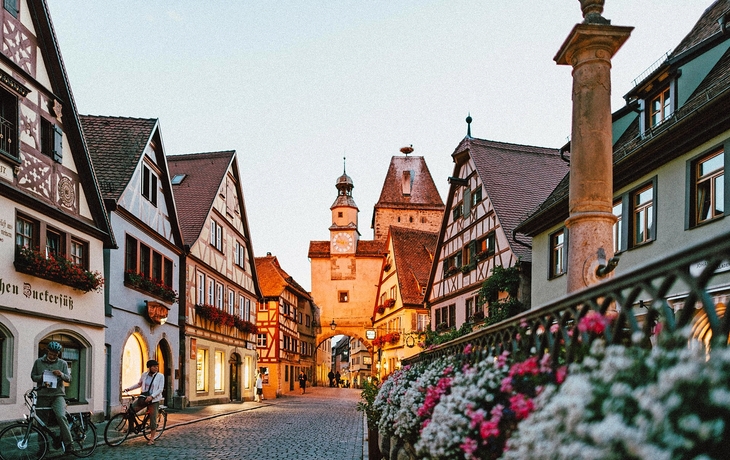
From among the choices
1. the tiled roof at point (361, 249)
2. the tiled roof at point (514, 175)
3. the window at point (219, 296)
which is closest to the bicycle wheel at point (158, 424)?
the tiled roof at point (514, 175)

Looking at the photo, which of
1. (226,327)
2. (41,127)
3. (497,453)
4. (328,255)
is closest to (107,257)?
(41,127)

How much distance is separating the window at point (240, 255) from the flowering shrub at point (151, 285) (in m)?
8.75

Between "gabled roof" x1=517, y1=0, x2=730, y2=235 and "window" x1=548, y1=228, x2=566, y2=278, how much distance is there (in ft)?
6.02

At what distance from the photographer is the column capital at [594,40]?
705 cm

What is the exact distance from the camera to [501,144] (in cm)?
3152

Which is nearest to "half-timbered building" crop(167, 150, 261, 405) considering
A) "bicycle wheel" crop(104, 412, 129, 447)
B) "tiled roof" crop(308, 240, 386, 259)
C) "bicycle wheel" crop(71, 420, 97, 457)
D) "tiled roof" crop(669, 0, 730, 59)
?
"bicycle wheel" crop(104, 412, 129, 447)

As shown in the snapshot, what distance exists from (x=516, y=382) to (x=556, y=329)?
0.41 metres

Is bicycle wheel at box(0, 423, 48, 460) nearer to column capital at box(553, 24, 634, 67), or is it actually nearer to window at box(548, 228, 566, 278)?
column capital at box(553, 24, 634, 67)

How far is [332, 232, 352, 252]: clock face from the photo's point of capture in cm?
6594

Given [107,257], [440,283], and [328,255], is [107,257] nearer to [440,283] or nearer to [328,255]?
[440,283]

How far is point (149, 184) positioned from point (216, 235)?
7561 mm

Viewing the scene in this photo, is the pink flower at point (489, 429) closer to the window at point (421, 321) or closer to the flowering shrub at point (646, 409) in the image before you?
the flowering shrub at point (646, 409)

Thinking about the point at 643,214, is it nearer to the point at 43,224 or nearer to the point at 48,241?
the point at 43,224

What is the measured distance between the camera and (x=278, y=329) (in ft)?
158
